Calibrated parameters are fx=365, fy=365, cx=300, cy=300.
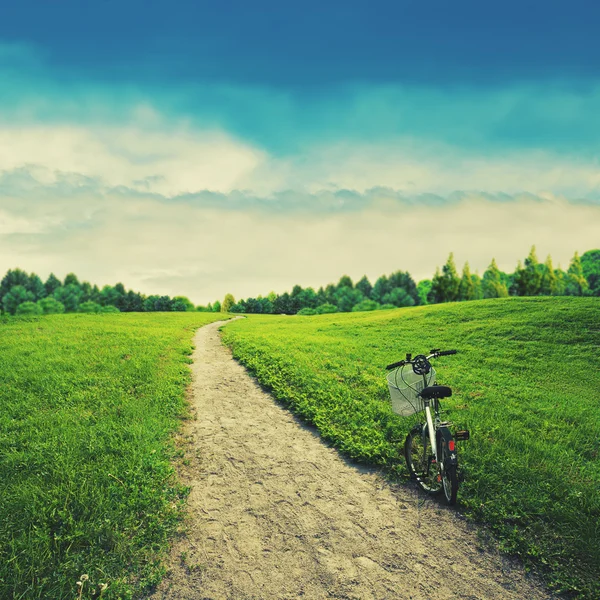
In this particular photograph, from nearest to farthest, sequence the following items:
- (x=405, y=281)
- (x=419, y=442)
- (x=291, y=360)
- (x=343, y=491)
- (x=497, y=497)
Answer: (x=497, y=497) → (x=343, y=491) → (x=419, y=442) → (x=291, y=360) → (x=405, y=281)

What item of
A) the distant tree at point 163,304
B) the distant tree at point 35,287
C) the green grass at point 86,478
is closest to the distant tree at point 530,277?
the green grass at point 86,478

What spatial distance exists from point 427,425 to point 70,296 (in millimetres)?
121932

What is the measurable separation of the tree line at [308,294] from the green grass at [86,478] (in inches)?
2926

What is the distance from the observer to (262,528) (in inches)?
223

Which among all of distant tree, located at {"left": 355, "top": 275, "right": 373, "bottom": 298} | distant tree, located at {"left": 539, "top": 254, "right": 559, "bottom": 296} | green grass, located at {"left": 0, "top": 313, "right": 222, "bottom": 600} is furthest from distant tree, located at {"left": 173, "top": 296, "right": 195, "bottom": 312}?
green grass, located at {"left": 0, "top": 313, "right": 222, "bottom": 600}

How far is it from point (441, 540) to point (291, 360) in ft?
32.8

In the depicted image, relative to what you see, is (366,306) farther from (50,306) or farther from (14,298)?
(14,298)

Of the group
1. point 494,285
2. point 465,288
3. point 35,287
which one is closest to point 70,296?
point 35,287

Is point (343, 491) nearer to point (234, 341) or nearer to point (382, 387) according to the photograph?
point (382, 387)

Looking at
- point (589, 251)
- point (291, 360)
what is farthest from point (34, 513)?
point (589, 251)

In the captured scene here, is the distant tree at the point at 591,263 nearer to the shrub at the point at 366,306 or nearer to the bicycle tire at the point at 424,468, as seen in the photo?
the shrub at the point at 366,306

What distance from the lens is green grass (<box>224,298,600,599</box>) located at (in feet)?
17.9

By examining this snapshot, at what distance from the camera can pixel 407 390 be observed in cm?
647

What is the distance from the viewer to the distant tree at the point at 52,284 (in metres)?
115
